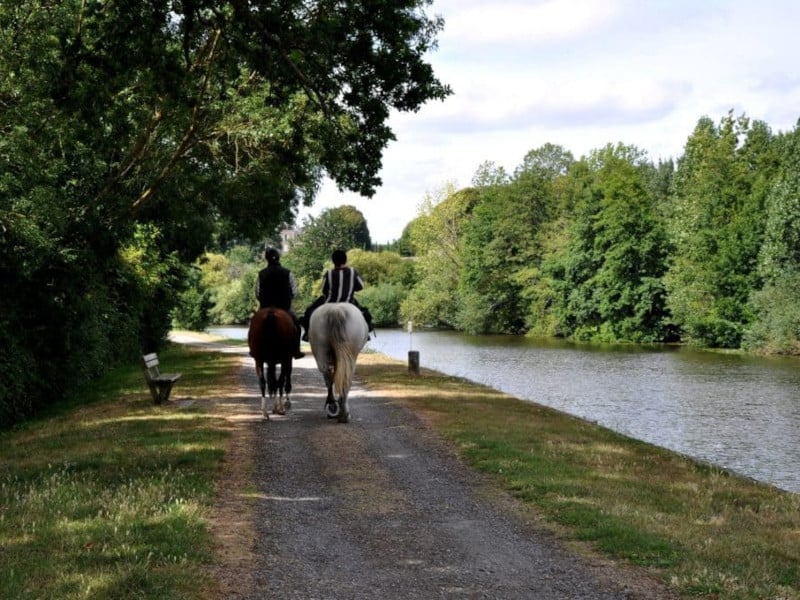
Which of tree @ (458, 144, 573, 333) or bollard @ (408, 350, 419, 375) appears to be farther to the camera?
tree @ (458, 144, 573, 333)

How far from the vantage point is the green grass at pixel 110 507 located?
5.65 m

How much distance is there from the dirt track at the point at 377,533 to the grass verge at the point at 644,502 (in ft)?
1.15

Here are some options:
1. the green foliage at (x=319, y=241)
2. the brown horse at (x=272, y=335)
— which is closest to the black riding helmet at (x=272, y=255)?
the brown horse at (x=272, y=335)

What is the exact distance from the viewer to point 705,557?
655 centimetres

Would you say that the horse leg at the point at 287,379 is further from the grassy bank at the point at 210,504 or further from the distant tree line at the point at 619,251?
the distant tree line at the point at 619,251

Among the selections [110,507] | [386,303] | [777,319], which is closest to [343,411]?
[110,507]

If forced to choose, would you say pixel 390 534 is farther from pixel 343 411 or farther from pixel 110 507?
pixel 343 411

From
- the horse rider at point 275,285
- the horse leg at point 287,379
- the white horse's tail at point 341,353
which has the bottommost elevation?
the horse leg at point 287,379

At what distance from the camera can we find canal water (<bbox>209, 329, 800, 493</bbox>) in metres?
17.2

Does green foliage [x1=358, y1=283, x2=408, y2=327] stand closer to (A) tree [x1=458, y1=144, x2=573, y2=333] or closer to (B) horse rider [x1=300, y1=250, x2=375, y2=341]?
(A) tree [x1=458, y1=144, x2=573, y2=333]

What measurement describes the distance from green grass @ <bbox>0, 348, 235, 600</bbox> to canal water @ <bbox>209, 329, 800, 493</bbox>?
9.89m

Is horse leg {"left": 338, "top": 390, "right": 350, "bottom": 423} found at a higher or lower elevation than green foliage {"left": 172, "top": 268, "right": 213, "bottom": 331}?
lower

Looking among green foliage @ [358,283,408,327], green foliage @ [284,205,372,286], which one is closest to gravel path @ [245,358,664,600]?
green foliage @ [358,283,408,327]

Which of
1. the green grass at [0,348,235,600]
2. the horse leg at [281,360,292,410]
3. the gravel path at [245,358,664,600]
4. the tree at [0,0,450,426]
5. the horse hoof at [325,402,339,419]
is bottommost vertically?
the gravel path at [245,358,664,600]
